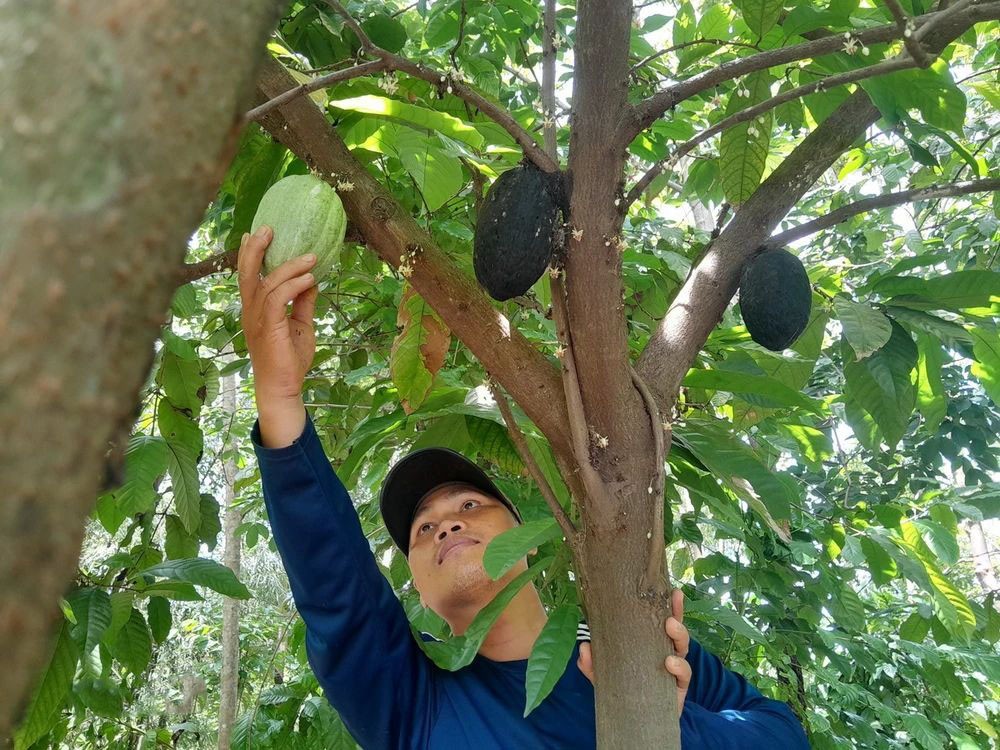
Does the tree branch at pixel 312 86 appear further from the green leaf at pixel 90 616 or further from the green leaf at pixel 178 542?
the green leaf at pixel 178 542

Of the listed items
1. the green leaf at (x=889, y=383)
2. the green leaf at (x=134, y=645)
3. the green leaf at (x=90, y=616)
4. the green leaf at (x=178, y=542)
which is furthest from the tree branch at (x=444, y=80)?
the green leaf at (x=178, y=542)

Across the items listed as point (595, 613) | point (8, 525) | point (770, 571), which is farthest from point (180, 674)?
point (8, 525)

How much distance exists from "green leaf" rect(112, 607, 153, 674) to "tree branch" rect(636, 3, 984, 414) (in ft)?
4.06

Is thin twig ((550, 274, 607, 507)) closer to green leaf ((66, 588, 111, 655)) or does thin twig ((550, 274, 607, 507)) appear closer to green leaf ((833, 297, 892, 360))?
green leaf ((833, 297, 892, 360))

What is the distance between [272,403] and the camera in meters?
1.22

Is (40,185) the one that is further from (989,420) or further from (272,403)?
(989,420)

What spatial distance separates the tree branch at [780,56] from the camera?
3.13ft

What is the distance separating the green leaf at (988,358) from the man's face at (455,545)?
0.90 m

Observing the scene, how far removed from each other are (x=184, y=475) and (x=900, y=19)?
1.55m

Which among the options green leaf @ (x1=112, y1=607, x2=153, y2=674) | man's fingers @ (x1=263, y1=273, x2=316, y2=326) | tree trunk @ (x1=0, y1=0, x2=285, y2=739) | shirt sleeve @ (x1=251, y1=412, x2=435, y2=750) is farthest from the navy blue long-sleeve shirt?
tree trunk @ (x1=0, y1=0, x2=285, y2=739)

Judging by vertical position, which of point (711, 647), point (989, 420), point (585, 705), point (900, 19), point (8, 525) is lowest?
point (8, 525)

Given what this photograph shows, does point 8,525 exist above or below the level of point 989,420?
below

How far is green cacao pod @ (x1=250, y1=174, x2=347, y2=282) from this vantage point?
43.1 inches

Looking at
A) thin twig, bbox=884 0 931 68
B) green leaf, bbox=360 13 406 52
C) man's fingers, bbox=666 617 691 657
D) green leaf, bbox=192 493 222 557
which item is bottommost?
man's fingers, bbox=666 617 691 657
